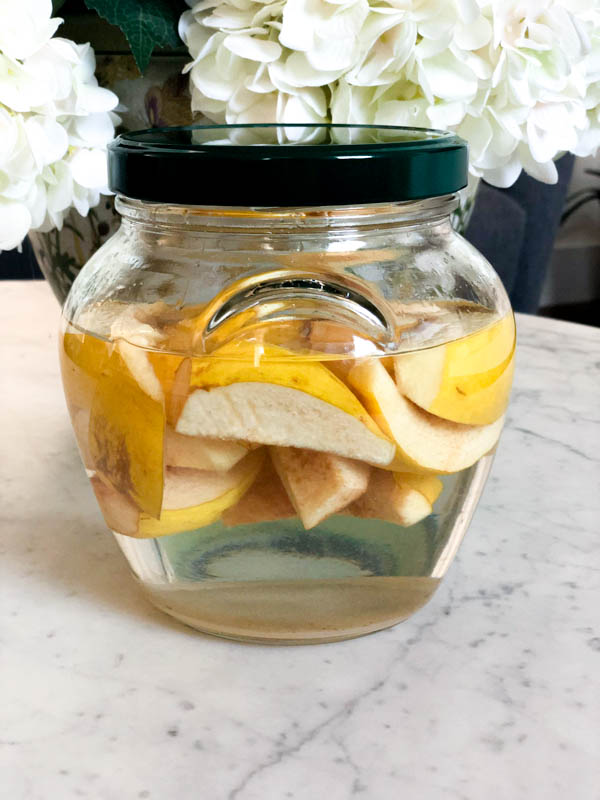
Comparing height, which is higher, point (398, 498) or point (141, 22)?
point (141, 22)

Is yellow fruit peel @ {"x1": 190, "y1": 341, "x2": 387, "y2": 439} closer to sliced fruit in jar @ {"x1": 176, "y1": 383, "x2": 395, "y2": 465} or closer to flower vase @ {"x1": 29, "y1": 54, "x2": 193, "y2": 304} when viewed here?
sliced fruit in jar @ {"x1": 176, "y1": 383, "x2": 395, "y2": 465}

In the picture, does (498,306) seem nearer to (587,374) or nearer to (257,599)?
(257,599)

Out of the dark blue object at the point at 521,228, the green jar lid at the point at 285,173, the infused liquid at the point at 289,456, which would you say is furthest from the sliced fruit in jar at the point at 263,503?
the dark blue object at the point at 521,228

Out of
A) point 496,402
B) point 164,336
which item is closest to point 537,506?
point 496,402

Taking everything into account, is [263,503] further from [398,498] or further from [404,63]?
[404,63]

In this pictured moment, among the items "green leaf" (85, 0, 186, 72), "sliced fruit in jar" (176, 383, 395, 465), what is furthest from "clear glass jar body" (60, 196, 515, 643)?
"green leaf" (85, 0, 186, 72)

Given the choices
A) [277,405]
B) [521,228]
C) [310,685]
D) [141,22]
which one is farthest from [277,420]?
[521,228]
